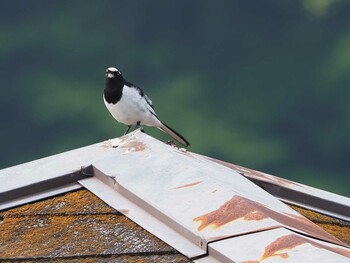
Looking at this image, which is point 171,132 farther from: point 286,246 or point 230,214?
point 286,246

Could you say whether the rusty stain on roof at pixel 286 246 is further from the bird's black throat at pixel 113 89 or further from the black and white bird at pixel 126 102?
the bird's black throat at pixel 113 89

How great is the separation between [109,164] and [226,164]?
0.38m

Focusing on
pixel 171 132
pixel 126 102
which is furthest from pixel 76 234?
pixel 171 132

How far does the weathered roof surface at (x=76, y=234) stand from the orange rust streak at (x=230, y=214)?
8cm

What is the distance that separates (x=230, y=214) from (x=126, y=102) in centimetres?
250

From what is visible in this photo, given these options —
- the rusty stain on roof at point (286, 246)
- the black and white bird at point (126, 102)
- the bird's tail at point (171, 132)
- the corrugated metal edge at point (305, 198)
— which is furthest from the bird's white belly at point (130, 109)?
the rusty stain on roof at point (286, 246)

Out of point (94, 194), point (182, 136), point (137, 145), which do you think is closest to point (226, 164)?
point (137, 145)

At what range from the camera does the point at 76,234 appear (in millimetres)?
1705

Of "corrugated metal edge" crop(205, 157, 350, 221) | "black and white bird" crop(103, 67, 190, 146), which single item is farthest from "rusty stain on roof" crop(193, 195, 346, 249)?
"black and white bird" crop(103, 67, 190, 146)

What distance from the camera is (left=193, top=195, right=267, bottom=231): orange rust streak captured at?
166 centimetres

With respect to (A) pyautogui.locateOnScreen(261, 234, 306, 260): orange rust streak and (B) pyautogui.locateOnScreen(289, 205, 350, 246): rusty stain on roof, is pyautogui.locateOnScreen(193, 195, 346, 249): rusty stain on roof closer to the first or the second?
(A) pyautogui.locateOnScreen(261, 234, 306, 260): orange rust streak

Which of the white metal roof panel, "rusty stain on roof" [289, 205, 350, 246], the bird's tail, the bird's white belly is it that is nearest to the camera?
the white metal roof panel

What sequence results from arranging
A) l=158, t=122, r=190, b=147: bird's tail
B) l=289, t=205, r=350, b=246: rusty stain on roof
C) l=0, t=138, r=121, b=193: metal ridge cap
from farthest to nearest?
l=158, t=122, r=190, b=147: bird's tail
l=289, t=205, r=350, b=246: rusty stain on roof
l=0, t=138, r=121, b=193: metal ridge cap

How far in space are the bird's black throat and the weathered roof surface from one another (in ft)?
7.51
